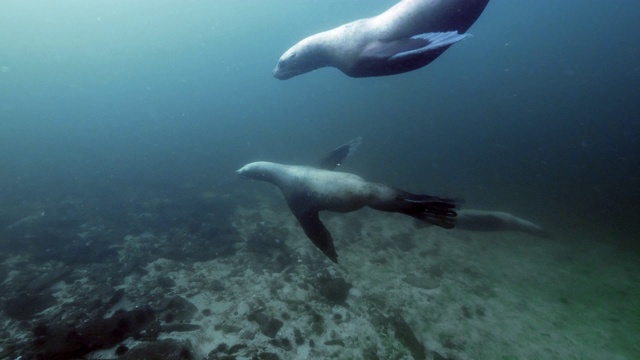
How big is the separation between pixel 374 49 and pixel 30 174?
21414 mm

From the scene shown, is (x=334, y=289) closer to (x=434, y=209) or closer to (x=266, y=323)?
(x=266, y=323)

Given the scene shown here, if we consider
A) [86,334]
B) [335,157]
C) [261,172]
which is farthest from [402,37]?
[86,334]

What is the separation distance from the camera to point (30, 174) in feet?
53.1

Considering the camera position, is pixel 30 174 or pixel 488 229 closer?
pixel 488 229

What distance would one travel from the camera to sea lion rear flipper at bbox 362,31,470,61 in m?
1.94

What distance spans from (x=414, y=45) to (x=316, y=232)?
2350 millimetres

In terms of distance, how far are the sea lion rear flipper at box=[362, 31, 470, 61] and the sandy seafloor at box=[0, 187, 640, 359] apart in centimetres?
336

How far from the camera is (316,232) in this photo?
3.66m

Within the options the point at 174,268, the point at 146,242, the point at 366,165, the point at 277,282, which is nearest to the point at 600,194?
the point at 366,165

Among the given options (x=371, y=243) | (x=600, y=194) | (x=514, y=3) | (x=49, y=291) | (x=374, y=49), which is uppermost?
(x=514, y=3)

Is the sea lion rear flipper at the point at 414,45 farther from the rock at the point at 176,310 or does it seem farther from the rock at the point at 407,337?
the rock at the point at 176,310

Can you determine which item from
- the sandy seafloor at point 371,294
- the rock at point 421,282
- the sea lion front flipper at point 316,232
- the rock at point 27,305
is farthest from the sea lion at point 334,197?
the rock at point 27,305

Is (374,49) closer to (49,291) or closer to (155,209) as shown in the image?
(49,291)

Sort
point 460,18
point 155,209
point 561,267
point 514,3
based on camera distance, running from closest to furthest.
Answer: point 460,18 < point 561,267 < point 155,209 < point 514,3
